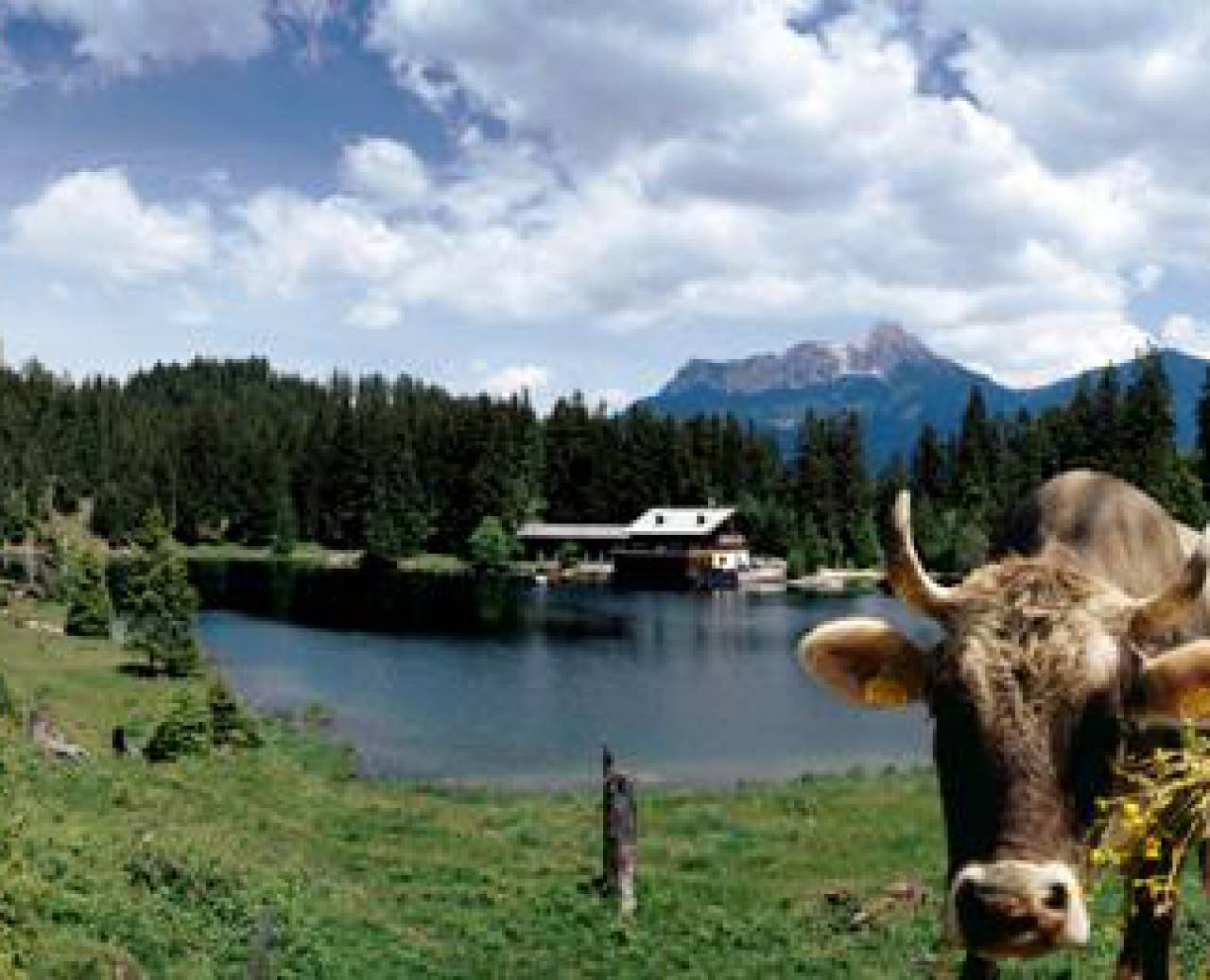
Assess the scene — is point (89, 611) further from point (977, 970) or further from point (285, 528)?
point (285, 528)

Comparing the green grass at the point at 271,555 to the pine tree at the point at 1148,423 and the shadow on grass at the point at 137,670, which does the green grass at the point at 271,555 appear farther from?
the shadow on grass at the point at 137,670

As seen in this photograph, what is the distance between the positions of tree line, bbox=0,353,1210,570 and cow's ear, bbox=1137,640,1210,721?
11354 centimetres

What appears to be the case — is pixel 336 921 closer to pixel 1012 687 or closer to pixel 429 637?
pixel 1012 687

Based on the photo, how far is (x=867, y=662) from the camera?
7.48m

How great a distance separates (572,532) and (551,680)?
8056cm

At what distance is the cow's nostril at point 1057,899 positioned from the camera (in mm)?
5797

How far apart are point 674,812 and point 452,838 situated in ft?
23.1

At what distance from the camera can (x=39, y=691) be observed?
46.2 metres

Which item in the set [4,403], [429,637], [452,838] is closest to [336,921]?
[452,838]

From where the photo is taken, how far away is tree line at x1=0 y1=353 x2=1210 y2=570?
134 m

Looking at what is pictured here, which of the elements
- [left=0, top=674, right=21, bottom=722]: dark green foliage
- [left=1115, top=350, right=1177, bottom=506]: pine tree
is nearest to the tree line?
[left=1115, top=350, right=1177, bottom=506]: pine tree

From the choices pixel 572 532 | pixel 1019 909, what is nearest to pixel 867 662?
pixel 1019 909

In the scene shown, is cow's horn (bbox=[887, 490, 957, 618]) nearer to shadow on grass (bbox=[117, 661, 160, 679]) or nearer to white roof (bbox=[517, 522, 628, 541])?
shadow on grass (bbox=[117, 661, 160, 679])

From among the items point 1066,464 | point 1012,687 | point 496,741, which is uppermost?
point 1066,464
